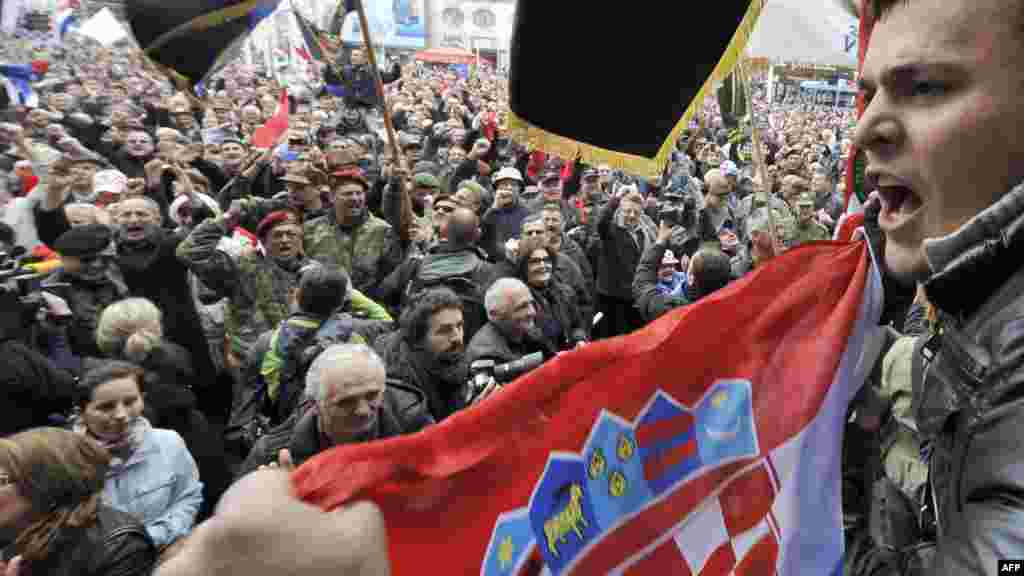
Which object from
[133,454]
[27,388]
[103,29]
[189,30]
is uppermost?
[103,29]

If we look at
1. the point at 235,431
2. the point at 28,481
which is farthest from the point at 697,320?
the point at 235,431

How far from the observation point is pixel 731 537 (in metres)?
1.62

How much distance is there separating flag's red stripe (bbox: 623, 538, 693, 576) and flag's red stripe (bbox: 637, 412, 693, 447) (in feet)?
0.61

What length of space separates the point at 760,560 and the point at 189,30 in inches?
212

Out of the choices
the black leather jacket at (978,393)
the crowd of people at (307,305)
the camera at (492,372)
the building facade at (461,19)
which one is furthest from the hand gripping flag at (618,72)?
the building facade at (461,19)

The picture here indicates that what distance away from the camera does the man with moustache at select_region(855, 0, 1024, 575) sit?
3.25ft

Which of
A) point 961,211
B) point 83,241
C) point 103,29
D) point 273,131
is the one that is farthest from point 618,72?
point 103,29

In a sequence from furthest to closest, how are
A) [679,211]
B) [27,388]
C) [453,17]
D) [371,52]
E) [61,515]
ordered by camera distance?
[453,17] → [679,211] → [371,52] → [27,388] → [61,515]

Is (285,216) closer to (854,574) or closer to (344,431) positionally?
(344,431)

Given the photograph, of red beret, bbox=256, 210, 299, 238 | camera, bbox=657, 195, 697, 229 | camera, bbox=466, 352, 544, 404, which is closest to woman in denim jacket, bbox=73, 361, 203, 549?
camera, bbox=466, 352, 544, 404

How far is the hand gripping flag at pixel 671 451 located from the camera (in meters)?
1.48

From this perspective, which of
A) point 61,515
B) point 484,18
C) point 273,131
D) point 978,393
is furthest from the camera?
point 484,18

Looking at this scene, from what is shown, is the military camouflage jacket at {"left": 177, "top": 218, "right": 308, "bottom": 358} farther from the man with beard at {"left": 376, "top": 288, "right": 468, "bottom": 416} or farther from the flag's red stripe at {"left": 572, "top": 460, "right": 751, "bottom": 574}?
the flag's red stripe at {"left": 572, "top": 460, "right": 751, "bottom": 574}

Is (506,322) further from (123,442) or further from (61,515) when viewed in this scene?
(61,515)
